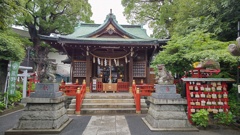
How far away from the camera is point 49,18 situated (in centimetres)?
2222

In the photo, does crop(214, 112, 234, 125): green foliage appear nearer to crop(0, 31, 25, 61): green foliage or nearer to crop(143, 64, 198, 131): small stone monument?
crop(143, 64, 198, 131): small stone monument

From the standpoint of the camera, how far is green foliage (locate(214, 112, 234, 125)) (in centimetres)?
535

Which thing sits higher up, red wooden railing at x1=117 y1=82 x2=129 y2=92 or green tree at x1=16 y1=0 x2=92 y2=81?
green tree at x1=16 y1=0 x2=92 y2=81

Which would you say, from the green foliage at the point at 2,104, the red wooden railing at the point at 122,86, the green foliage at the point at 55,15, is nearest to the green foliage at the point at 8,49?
the green foliage at the point at 2,104

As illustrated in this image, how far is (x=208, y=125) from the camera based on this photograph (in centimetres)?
532

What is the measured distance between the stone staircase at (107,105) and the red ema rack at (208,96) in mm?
3020

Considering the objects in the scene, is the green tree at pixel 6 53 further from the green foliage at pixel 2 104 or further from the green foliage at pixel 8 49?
the green foliage at pixel 2 104

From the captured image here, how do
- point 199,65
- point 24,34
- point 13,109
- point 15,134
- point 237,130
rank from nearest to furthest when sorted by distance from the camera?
point 15,134, point 237,130, point 199,65, point 13,109, point 24,34

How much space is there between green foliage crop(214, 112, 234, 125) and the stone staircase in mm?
3473

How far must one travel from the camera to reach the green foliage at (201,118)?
518cm

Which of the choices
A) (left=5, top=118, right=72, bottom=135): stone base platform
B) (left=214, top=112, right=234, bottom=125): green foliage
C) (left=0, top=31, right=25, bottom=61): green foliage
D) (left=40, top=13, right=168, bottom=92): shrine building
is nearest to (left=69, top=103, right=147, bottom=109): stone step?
(left=40, top=13, right=168, bottom=92): shrine building

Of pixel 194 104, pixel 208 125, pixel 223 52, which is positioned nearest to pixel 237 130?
pixel 208 125

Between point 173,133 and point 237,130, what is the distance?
2570mm

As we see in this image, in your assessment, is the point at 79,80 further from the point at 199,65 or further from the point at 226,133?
the point at 226,133
